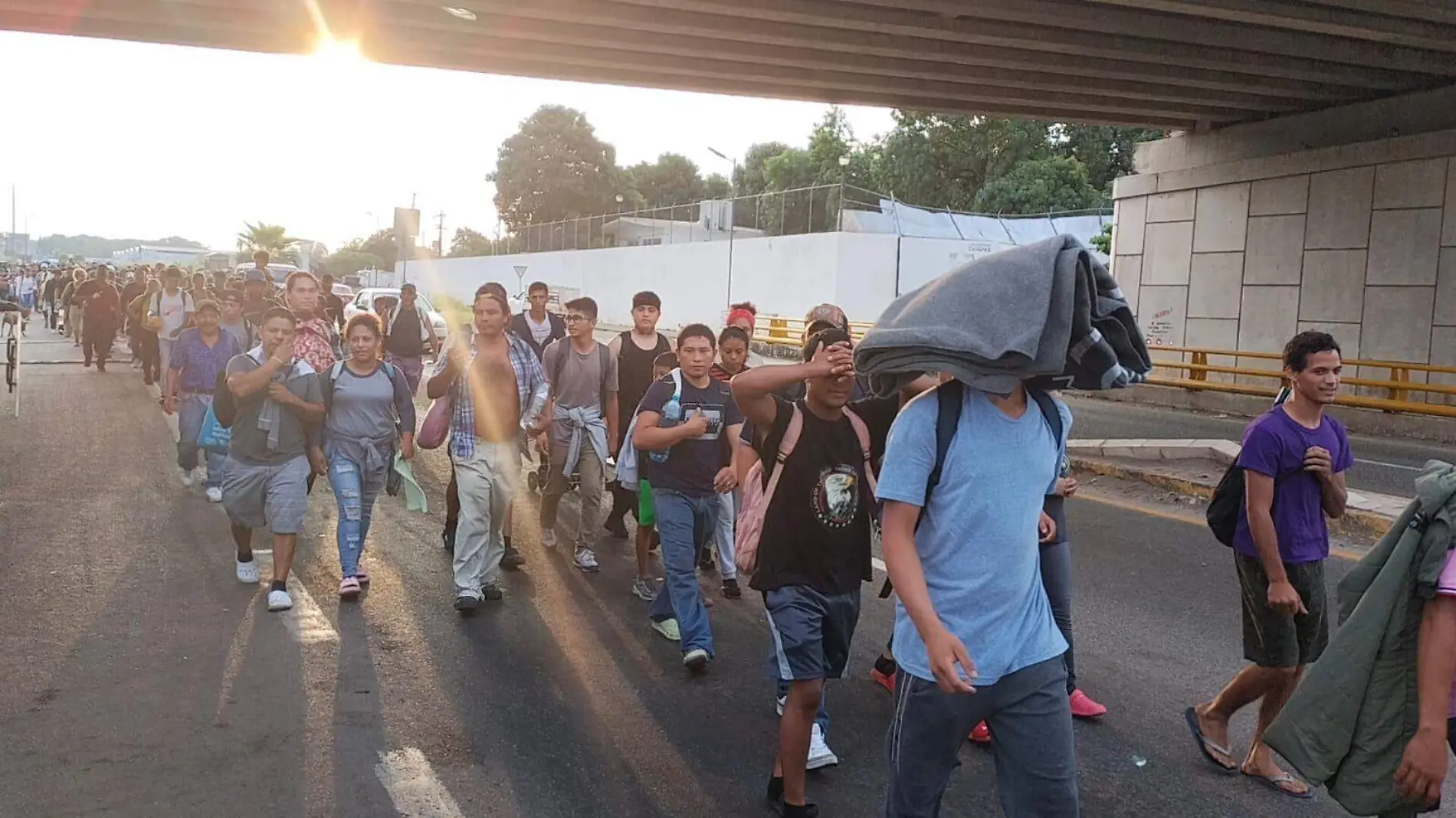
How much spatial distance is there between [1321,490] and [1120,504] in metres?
6.26

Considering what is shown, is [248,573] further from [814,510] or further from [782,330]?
[782,330]

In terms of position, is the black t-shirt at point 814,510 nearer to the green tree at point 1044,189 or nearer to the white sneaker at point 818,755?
the white sneaker at point 818,755

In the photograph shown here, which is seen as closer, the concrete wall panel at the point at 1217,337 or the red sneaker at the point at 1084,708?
the red sneaker at the point at 1084,708

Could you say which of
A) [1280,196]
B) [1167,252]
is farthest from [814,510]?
[1167,252]

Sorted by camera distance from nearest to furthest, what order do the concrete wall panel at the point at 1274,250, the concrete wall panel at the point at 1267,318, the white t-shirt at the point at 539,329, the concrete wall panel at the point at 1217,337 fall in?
1. the white t-shirt at the point at 539,329
2. the concrete wall panel at the point at 1274,250
3. the concrete wall panel at the point at 1267,318
4. the concrete wall panel at the point at 1217,337

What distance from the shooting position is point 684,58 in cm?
1638

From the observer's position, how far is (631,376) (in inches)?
327

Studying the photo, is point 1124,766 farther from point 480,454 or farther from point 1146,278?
point 1146,278

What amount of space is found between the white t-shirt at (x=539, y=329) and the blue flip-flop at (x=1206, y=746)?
665 cm

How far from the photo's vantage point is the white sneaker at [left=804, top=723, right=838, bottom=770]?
4.34m

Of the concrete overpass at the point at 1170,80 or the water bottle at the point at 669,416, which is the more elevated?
the concrete overpass at the point at 1170,80

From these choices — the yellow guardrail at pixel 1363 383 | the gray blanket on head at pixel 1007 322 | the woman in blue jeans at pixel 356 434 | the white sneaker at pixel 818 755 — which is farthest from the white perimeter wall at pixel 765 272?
the gray blanket on head at pixel 1007 322

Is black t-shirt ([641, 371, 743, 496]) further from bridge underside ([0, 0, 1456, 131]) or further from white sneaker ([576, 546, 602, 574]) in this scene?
bridge underside ([0, 0, 1456, 131])

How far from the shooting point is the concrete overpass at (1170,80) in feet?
44.2
